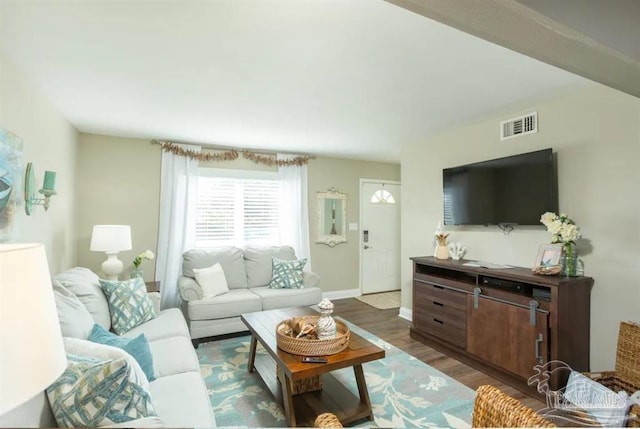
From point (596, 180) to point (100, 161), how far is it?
5.03 metres

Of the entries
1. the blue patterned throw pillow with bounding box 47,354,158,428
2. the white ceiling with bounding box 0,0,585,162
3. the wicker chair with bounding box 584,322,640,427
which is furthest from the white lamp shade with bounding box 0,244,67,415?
the wicker chair with bounding box 584,322,640,427

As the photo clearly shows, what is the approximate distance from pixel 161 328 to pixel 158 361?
2.03 feet

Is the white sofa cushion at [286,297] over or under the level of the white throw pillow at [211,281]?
under

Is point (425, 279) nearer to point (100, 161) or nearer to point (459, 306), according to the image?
point (459, 306)

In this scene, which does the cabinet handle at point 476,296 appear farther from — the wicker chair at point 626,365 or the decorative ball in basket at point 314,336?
the decorative ball in basket at point 314,336

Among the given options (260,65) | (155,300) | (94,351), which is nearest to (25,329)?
(94,351)

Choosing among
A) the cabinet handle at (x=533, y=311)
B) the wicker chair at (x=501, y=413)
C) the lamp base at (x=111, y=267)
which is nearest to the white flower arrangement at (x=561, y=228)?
the cabinet handle at (x=533, y=311)

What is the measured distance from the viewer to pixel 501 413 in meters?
0.87

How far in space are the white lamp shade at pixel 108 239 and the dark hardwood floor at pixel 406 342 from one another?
2.76 m

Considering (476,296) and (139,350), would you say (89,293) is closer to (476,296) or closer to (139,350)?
(139,350)

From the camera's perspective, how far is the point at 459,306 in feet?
9.89

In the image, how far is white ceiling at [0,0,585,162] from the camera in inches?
62.3

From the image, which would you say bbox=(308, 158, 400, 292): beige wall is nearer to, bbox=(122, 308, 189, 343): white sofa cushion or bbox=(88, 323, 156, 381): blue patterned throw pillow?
bbox=(122, 308, 189, 343): white sofa cushion

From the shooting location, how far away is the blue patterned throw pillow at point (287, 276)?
3.99 meters
